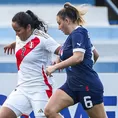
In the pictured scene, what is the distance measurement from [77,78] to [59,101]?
0.87 ft

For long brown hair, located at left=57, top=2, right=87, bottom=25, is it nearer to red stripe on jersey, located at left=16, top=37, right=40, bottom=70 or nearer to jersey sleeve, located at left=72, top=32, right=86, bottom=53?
jersey sleeve, located at left=72, top=32, right=86, bottom=53

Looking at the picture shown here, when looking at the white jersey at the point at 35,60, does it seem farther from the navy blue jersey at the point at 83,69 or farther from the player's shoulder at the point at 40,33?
the navy blue jersey at the point at 83,69

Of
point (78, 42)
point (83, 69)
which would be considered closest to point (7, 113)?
point (83, 69)

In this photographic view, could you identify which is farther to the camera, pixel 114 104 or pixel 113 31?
pixel 113 31

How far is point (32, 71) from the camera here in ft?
20.2

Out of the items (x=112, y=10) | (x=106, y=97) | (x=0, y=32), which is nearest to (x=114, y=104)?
(x=106, y=97)

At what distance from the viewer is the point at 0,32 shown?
24.6ft

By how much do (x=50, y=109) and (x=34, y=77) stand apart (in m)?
0.44

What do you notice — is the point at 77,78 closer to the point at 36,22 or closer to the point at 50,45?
the point at 50,45

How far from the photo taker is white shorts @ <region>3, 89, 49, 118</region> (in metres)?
6.12

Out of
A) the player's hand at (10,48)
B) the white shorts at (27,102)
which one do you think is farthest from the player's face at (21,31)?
the white shorts at (27,102)

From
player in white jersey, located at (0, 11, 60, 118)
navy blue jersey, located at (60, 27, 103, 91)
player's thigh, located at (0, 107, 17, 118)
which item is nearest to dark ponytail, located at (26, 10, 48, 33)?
player in white jersey, located at (0, 11, 60, 118)

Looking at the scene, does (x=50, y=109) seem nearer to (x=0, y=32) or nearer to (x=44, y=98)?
(x=44, y=98)

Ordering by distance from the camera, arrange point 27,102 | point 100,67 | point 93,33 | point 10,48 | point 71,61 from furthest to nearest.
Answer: point 93,33
point 100,67
point 10,48
point 27,102
point 71,61
